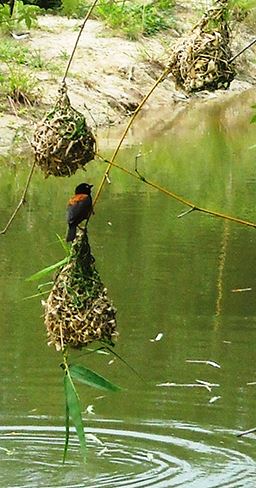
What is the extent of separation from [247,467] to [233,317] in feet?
9.96

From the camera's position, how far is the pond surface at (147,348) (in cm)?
661

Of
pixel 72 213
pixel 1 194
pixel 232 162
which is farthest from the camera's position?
pixel 232 162

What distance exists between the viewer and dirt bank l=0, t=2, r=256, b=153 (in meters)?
21.2

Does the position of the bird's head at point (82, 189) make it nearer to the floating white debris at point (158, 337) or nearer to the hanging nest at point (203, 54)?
the hanging nest at point (203, 54)

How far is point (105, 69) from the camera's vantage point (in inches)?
909

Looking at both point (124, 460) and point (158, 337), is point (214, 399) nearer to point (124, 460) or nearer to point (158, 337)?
point (124, 460)

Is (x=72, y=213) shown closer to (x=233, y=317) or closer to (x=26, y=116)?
(x=233, y=317)

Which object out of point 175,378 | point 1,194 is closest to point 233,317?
point 175,378

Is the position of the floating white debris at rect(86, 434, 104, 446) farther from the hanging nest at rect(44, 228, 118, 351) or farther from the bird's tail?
the hanging nest at rect(44, 228, 118, 351)

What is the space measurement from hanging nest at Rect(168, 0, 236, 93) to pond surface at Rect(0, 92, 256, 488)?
2.72m

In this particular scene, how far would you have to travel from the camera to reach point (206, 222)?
13.4 metres

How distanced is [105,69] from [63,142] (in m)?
18.9

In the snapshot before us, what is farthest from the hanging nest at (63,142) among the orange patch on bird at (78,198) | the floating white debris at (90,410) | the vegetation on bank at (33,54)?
the vegetation on bank at (33,54)

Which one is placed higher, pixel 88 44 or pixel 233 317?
pixel 88 44
